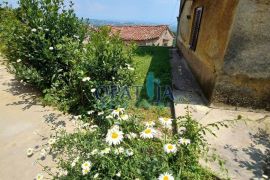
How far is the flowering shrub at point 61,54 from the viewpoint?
13.8ft

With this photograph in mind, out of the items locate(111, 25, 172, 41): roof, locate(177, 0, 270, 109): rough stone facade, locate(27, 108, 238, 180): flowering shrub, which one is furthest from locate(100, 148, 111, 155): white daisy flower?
locate(111, 25, 172, 41): roof

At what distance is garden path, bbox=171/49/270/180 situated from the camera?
3.03 meters

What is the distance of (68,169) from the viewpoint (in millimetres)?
2303

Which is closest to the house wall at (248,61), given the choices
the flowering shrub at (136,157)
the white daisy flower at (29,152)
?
the flowering shrub at (136,157)

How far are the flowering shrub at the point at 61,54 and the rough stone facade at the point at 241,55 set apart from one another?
2.04 meters

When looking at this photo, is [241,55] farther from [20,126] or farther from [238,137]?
[20,126]

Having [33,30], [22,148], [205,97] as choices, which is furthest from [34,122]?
[205,97]

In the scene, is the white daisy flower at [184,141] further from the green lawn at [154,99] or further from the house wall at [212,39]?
the house wall at [212,39]

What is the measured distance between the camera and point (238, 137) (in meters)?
3.76

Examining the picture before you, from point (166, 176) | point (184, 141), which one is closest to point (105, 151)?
point (166, 176)

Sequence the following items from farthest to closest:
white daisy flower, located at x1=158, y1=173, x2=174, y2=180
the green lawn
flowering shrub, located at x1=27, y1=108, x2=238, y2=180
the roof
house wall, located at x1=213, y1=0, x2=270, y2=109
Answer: the roof
the green lawn
house wall, located at x1=213, y1=0, x2=270, y2=109
flowering shrub, located at x1=27, y1=108, x2=238, y2=180
white daisy flower, located at x1=158, y1=173, x2=174, y2=180

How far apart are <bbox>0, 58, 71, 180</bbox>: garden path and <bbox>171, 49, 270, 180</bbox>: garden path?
2587mm

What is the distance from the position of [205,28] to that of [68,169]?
561 cm

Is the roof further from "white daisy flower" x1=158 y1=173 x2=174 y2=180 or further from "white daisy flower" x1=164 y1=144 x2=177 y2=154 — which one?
"white daisy flower" x1=158 y1=173 x2=174 y2=180
